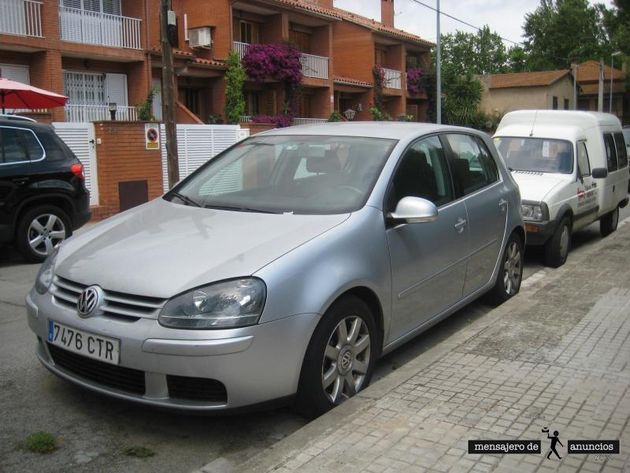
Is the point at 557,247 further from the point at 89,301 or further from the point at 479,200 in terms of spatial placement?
the point at 89,301

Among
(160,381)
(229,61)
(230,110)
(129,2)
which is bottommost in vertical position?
(160,381)

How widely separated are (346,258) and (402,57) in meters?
34.0

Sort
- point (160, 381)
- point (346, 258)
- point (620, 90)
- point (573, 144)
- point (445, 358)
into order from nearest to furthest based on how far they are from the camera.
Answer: point (160, 381), point (346, 258), point (445, 358), point (573, 144), point (620, 90)

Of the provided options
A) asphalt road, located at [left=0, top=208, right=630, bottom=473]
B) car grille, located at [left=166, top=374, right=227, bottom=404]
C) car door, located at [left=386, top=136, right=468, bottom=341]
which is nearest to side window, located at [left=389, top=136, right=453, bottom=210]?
car door, located at [left=386, top=136, right=468, bottom=341]

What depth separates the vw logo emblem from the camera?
3.38 metres

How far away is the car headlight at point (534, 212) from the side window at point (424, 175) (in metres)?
A: 3.47

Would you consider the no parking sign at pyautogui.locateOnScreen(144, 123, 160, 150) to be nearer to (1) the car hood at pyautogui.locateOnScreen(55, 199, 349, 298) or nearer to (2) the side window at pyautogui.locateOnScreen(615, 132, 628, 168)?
(2) the side window at pyautogui.locateOnScreen(615, 132, 628, 168)

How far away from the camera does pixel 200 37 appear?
2422cm

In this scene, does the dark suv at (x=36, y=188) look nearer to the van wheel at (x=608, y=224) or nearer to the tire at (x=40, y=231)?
the tire at (x=40, y=231)

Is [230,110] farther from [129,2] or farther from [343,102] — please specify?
[343,102]

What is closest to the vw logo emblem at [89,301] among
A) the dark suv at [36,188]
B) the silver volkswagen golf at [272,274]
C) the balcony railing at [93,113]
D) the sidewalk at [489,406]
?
the silver volkswagen golf at [272,274]

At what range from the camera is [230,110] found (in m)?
23.8

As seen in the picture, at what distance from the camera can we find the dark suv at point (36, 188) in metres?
8.38

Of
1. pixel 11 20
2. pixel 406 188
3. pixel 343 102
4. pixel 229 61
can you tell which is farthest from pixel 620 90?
pixel 406 188
